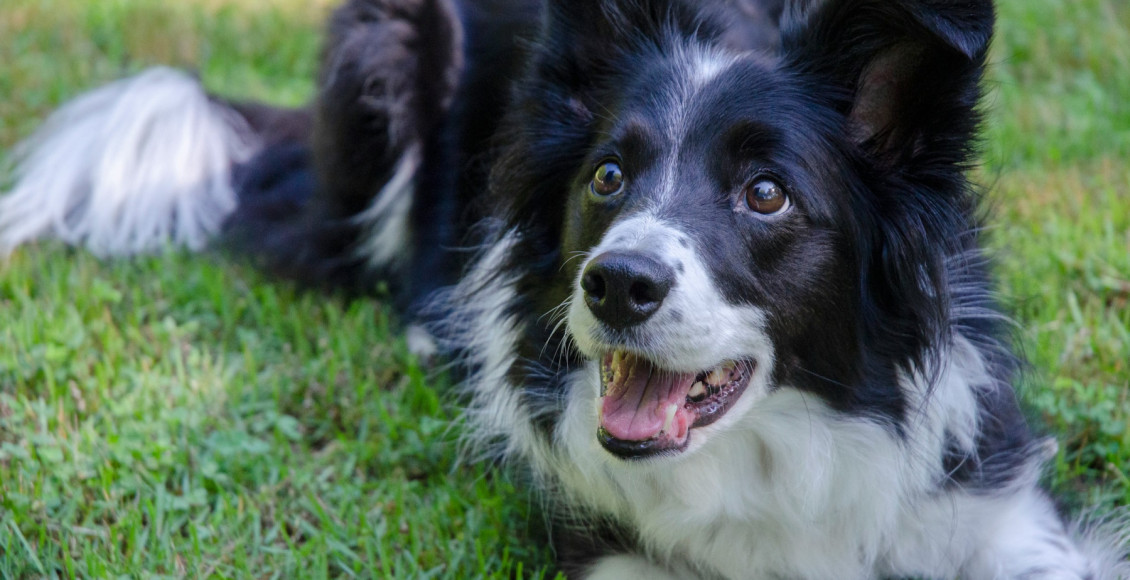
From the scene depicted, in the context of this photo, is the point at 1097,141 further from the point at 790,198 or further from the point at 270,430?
the point at 270,430

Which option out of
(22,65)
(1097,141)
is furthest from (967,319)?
(22,65)

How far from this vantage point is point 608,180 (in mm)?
2738

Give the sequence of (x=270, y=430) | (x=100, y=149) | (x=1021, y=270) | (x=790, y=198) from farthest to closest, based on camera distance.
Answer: (x=100, y=149), (x=1021, y=270), (x=270, y=430), (x=790, y=198)

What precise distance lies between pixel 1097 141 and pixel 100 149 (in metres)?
4.34

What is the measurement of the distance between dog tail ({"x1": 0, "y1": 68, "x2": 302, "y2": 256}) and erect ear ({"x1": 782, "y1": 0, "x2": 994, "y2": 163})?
2917mm

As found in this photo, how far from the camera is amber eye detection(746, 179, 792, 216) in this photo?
8.44ft

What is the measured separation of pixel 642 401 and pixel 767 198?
0.54 m

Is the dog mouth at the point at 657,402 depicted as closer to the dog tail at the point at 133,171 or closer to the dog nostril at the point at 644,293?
the dog nostril at the point at 644,293

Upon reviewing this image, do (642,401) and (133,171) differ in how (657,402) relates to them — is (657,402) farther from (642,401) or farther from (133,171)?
(133,171)

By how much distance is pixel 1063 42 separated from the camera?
19.0ft

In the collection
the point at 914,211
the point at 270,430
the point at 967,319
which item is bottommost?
the point at 270,430

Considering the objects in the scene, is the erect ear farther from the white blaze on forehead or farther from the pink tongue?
the pink tongue

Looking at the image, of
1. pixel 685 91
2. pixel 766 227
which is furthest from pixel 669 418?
pixel 685 91

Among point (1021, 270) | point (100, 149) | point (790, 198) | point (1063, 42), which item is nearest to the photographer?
point (790, 198)
